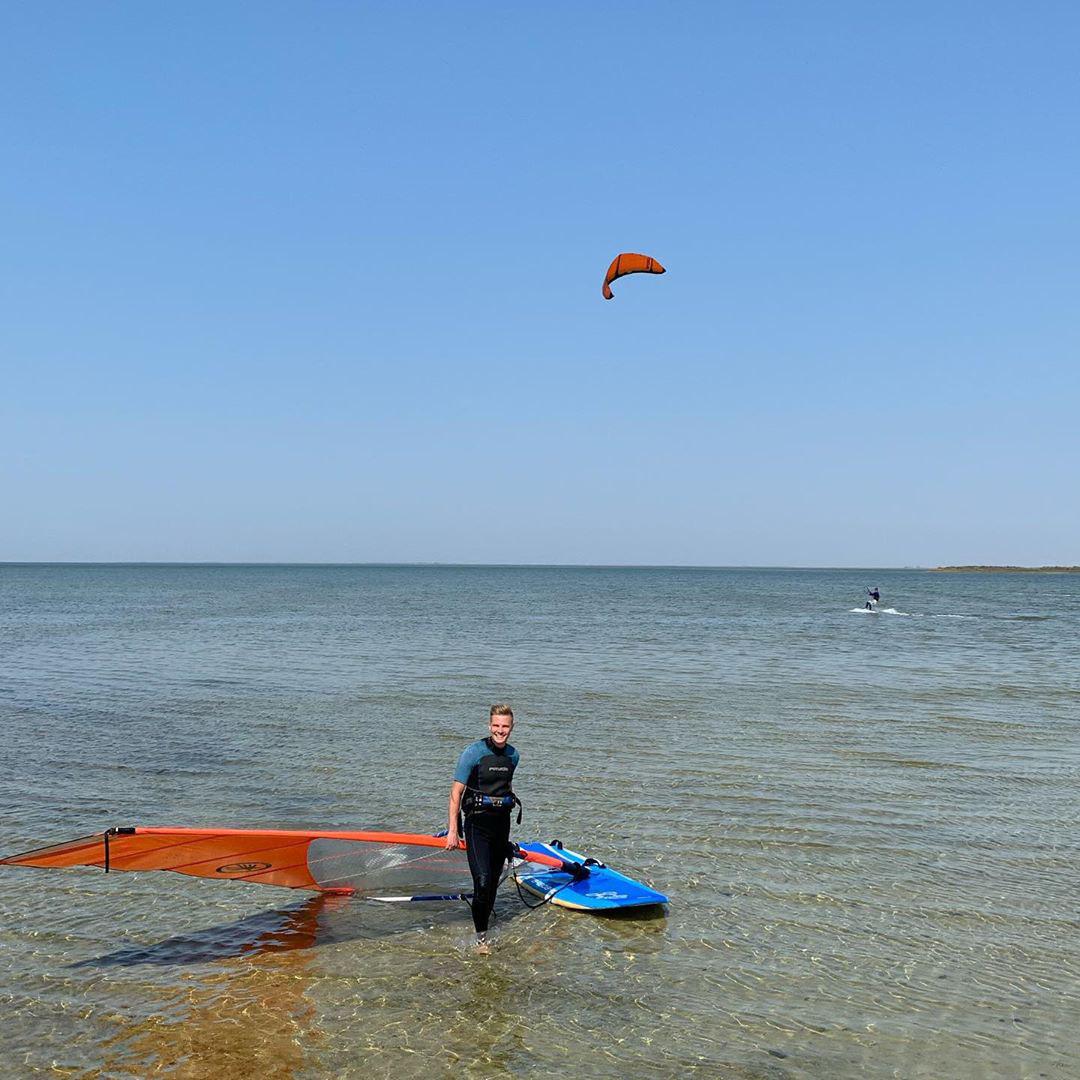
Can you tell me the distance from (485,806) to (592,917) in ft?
5.90

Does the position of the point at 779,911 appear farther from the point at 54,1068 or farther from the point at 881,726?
the point at 881,726

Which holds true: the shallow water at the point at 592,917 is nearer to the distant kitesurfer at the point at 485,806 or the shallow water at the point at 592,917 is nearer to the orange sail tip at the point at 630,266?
the distant kitesurfer at the point at 485,806

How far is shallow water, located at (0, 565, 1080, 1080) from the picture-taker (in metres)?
6.59

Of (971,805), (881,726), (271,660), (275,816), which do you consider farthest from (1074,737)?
(271,660)

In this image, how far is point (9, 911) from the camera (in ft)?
28.9

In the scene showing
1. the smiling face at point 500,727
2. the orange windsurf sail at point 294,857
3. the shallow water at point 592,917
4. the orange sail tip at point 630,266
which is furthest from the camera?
the orange sail tip at point 630,266

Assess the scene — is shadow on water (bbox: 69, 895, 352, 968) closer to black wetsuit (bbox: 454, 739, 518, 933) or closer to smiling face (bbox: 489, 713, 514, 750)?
black wetsuit (bbox: 454, 739, 518, 933)

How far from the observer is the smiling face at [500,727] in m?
7.84

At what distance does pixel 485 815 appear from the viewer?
26.5ft

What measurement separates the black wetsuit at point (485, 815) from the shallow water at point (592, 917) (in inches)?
21.6

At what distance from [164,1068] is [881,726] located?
15.6 meters

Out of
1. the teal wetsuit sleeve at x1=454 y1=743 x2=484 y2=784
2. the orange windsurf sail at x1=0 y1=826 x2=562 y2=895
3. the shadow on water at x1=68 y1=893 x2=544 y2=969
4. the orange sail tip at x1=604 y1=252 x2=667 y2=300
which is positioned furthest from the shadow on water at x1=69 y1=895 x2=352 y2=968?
the orange sail tip at x1=604 y1=252 x2=667 y2=300

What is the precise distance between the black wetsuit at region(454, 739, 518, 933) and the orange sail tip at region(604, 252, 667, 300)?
9.22m

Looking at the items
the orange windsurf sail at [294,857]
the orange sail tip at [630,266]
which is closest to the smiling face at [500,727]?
the orange windsurf sail at [294,857]
